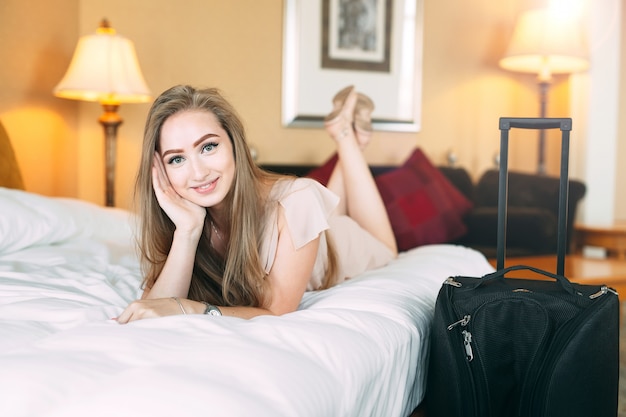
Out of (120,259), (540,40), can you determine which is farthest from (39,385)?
(540,40)

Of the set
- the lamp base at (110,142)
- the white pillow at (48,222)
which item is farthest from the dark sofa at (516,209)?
the white pillow at (48,222)

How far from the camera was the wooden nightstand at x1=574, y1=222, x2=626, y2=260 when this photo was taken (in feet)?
12.8

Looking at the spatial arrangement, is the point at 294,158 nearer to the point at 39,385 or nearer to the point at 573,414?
the point at 573,414

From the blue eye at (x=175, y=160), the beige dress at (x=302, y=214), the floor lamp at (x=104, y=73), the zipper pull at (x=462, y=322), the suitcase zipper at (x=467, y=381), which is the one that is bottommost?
the suitcase zipper at (x=467, y=381)

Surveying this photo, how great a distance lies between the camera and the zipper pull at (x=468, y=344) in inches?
58.1

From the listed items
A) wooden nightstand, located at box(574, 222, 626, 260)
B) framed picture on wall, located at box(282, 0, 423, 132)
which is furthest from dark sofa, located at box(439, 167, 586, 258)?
framed picture on wall, located at box(282, 0, 423, 132)

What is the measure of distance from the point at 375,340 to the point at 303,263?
1.05ft

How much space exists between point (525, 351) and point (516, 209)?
2.24m

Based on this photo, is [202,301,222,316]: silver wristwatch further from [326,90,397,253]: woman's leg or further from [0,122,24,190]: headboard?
[0,122,24,190]: headboard

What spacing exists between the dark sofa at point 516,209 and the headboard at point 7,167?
1557 mm

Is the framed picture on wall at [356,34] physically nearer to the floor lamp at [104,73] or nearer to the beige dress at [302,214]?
the floor lamp at [104,73]

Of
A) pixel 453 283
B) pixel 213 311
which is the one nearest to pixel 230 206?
pixel 213 311

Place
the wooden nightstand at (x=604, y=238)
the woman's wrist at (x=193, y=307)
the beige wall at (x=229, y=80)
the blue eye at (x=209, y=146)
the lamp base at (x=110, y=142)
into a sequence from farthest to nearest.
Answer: the wooden nightstand at (x=604, y=238) < the lamp base at (x=110, y=142) < the beige wall at (x=229, y=80) < the blue eye at (x=209, y=146) < the woman's wrist at (x=193, y=307)

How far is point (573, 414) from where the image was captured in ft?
4.64
